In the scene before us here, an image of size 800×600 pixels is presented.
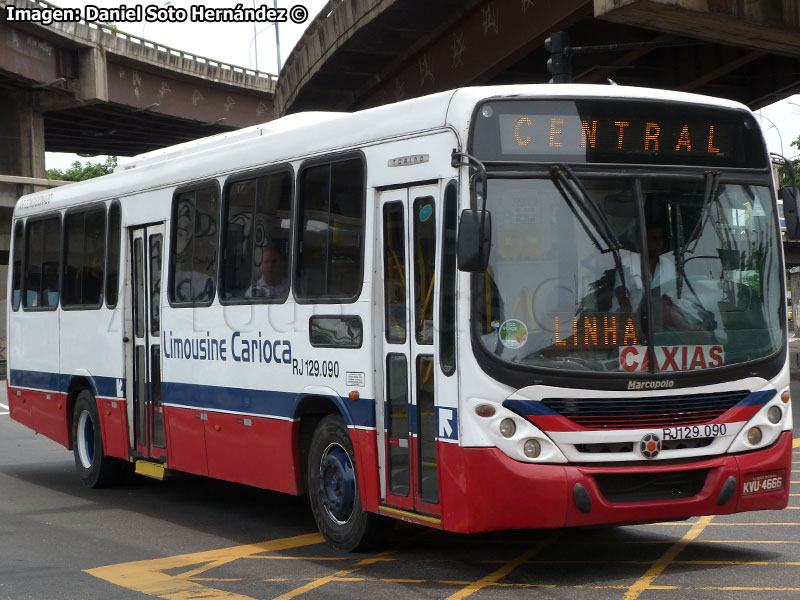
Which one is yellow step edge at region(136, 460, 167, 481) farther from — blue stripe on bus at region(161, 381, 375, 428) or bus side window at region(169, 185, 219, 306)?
bus side window at region(169, 185, 219, 306)

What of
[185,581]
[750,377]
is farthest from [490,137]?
[185,581]

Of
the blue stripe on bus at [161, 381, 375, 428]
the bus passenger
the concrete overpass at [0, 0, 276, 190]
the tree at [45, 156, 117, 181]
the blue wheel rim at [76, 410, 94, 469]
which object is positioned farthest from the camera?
the tree at [45, 156, 117, 181]

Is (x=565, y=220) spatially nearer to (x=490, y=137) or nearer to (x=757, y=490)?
(x=490, y=137)

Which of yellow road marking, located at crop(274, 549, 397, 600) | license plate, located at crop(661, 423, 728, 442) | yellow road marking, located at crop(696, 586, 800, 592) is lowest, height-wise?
yellow road marking, located at crop(274, 549, 397, 600)

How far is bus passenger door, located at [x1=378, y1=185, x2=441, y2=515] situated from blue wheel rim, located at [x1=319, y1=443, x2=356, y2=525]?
1.95ft

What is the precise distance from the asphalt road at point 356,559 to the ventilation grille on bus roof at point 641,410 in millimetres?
913

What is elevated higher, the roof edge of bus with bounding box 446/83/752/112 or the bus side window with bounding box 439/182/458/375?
the roof edge of bus with bounding box 446/83/752/112

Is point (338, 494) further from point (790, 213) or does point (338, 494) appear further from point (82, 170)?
point (82, 170)

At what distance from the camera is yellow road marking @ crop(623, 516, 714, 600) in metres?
7.37

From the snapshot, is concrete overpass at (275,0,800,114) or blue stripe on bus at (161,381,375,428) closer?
blue stripe on bus at (161,381,375,428)

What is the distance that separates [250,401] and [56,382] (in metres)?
4.62

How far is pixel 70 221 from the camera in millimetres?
13781

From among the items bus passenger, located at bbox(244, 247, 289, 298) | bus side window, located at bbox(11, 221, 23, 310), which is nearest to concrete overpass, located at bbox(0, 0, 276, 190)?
bus side window, located at bbox(11, 221, 23, 310)

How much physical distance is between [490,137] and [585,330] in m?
1.25
